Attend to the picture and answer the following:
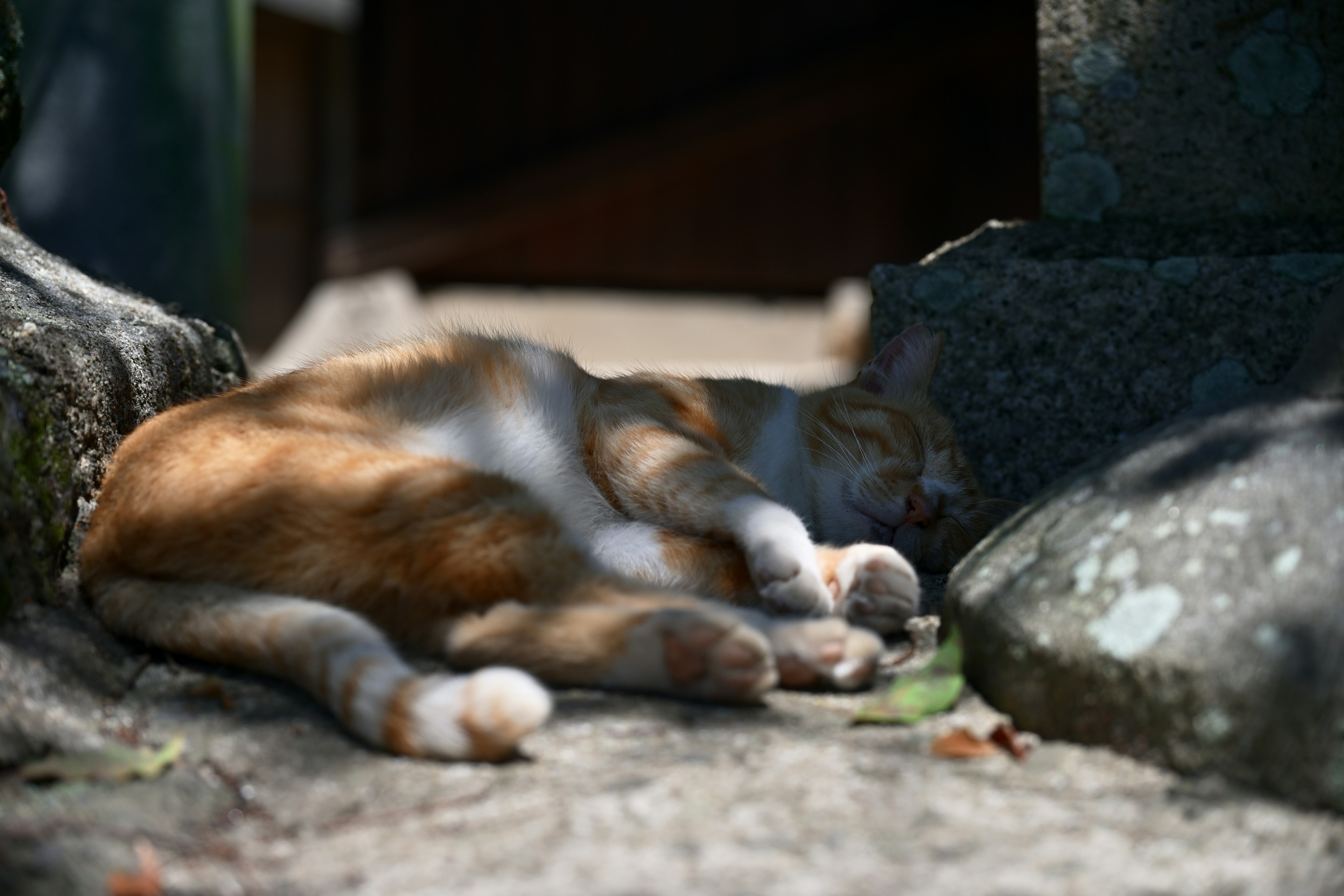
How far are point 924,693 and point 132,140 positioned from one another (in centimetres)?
370

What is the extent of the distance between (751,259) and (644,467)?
5.28 metres

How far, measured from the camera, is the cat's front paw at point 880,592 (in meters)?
2.26

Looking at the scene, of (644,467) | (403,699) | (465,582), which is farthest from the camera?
(644,467)

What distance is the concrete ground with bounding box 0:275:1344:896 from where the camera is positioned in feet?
4.45

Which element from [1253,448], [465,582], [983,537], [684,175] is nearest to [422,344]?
[465,582]

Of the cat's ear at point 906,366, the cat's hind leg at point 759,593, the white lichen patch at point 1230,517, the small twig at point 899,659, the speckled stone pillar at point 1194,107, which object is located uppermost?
the speckled stone pillar at point 1194,107

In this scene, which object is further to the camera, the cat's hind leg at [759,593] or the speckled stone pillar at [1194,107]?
the speckled stone pillar at [1194,107]

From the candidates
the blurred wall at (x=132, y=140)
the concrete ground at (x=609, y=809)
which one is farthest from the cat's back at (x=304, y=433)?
the blurred wall at (x=132, y=140)

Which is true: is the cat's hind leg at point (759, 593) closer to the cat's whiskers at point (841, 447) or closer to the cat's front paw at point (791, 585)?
the cat's front paw at point (791, 585)

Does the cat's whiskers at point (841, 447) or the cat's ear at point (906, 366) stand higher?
the cat's ear at point (906, 366)

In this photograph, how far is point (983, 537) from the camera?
2.83 meters

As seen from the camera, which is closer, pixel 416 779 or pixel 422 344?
pixel 416 779

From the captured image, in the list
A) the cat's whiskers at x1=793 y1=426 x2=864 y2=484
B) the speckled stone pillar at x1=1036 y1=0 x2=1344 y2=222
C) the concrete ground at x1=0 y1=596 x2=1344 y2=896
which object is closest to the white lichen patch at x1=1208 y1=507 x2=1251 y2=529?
the concrete ground at x1=0 y1=596 x2=1344 y2=896

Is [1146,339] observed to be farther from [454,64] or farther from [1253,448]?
[454,64]
